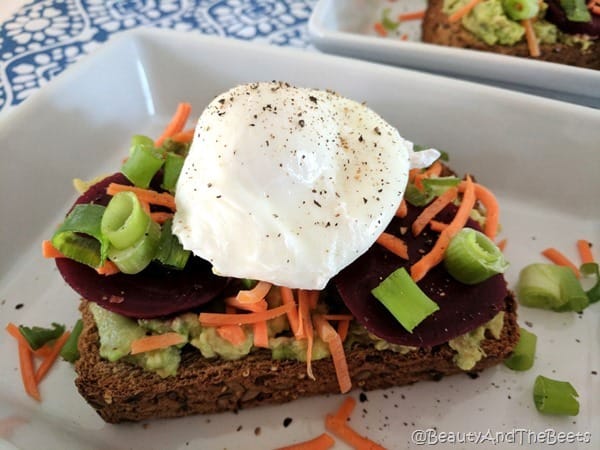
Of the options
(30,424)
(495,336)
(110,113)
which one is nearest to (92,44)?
(110,113)

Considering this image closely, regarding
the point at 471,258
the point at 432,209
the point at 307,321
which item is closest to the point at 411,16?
the point at 432,209

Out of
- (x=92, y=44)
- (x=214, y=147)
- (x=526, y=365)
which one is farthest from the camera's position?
(x=92, y=44)

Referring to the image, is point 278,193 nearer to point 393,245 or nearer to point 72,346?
point 393,245

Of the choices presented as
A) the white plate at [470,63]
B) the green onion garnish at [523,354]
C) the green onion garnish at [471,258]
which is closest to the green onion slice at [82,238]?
the green onion garnish at [471,258]

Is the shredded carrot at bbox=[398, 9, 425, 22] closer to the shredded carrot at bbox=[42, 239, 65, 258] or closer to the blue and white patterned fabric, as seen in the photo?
the blue and white patterned fabric

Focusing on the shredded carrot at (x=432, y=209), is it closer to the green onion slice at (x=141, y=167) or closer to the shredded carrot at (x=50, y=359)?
the green onion slice at (x=141, y=167)

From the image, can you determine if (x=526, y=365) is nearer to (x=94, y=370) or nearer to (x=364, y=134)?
(x=364, y=134)
